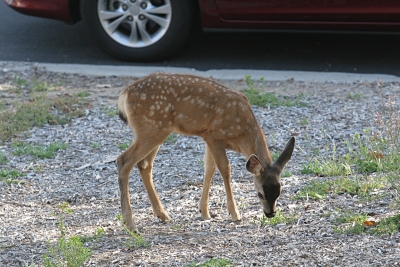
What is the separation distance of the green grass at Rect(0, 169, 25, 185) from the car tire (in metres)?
3.64

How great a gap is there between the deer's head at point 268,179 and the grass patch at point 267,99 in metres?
2.71

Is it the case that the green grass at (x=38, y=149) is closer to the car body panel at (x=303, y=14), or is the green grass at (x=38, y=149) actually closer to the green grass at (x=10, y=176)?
the green grass at (x=10, y=176)

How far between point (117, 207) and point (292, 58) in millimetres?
5078

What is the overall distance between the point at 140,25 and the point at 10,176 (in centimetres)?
382

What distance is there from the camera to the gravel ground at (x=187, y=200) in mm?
5102

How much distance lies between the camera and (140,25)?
10.0 metres

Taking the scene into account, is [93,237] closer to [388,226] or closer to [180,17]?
[388,226]

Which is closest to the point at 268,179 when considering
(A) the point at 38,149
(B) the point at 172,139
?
(B) the point at 172,139

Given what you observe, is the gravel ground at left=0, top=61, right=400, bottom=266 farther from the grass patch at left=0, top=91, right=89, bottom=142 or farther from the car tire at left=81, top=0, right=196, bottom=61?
the car tire at left=81, top=0, right=196, bottom=61

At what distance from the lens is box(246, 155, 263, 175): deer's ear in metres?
5.66

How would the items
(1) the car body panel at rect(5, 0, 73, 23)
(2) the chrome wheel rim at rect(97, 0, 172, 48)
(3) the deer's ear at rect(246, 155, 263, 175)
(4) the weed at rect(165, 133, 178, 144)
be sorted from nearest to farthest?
(3) the deer's ear at rect(246, 155, 263, 175), (4) the weed at rect(165, 133, 178, 144), (2) the chrome wheel rim at rect(97, 0, 172, 48), (1) the car body panel at rect(5, 0, 73, 23)

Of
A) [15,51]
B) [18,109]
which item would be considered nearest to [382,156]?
[18,109]

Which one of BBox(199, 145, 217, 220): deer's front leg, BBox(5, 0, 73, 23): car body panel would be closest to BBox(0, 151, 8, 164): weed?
BBox(199, 145, 217, 220): deer's front leg

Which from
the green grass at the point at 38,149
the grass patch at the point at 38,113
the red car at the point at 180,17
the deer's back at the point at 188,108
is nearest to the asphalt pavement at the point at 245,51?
the red car at the point at 180,17
